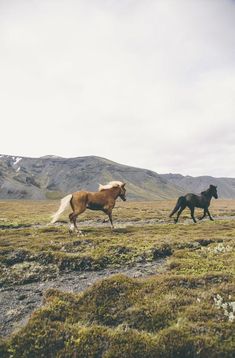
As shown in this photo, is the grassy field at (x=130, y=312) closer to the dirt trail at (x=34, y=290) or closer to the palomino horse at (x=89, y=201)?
the dirt trail at (x=34, y=290)

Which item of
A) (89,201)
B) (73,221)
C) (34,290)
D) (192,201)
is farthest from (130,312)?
(192,201)

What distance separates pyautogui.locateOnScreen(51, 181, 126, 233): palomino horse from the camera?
74.2ft

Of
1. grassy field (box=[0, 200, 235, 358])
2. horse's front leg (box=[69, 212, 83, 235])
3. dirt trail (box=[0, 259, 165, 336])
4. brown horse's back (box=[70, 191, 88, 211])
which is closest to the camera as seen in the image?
grassy field (box=[0, 200, 235, 358])

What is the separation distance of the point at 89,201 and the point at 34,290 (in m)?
11.7

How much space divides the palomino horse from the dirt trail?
28.7 ft

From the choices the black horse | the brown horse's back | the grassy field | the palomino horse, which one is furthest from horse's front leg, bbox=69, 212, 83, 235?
the black horse

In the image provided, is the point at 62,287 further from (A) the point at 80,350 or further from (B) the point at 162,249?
(B) the point at 162,249

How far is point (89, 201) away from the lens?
23.2 metres

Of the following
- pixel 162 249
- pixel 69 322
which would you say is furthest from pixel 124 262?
pixel 69 322

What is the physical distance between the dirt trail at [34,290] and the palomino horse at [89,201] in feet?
28.7

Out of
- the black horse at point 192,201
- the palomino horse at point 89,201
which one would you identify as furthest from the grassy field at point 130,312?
the black horse at point 192,201

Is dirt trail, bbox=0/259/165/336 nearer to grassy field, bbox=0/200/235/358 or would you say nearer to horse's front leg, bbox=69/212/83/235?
grassy field, bbox=0/200/235/358

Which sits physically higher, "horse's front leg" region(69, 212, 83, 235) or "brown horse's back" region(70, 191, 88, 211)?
"brown horse's back" region(70, 191, 88, 211)

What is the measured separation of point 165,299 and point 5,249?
31.9ft
